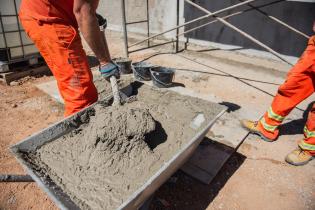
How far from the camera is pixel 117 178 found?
1.81 m

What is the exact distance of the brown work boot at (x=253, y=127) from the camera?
3.22 m

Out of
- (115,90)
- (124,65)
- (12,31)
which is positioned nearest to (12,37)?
(12,31)

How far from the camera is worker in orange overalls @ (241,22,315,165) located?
8.85ft

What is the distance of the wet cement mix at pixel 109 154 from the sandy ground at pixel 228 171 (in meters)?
0.65

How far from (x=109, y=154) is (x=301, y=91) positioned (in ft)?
6.79

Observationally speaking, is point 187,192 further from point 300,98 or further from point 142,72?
point 142,72

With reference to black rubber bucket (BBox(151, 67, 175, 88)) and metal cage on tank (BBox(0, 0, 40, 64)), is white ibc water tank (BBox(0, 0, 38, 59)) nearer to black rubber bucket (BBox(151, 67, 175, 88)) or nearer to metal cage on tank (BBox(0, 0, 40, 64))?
metal cage on tank (BBox(0, 0, 40, 64))

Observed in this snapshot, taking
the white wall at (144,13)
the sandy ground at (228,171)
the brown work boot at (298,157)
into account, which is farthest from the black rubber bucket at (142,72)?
the white wall at (144,13)

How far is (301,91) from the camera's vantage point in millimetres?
2777

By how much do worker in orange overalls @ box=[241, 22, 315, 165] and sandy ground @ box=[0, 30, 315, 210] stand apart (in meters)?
0.14

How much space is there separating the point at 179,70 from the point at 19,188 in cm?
355

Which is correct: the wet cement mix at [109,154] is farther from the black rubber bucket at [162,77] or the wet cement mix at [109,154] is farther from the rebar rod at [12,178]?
the black rubber bucket at [162,77]

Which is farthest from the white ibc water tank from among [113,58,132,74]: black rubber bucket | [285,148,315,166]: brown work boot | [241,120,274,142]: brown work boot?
[285,148,315,166]: brown work boot

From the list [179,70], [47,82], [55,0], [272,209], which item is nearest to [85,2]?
[55,0]
